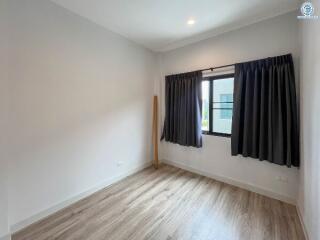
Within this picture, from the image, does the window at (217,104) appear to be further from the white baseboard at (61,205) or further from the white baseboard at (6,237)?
the white baseboard at (6,237)

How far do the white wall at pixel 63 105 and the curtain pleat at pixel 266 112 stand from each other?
1960 mm

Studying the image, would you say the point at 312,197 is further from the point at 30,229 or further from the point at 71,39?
the point at 71,39

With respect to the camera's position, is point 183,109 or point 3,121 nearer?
point 3,121

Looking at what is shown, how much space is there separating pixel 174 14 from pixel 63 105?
2.02 meters

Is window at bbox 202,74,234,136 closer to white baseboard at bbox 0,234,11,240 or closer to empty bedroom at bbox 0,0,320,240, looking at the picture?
empty bedroom at bbox 0,0,320,240

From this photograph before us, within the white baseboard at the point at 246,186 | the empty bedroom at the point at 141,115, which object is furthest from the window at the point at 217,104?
the white baseboard at the point at 246,186

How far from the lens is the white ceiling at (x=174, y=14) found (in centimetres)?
204

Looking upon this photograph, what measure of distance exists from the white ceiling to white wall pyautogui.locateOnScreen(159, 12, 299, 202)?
186 mm

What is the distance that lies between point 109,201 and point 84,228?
527 mm

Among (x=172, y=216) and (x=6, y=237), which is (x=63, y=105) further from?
(x=172, y=216)

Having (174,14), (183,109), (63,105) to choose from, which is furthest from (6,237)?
(174,14)

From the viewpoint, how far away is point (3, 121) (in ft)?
5.18

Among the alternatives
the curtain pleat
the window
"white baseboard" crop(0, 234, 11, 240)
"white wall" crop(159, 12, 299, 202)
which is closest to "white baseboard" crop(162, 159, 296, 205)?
"white wall" crop(159, 12, 299, 202)

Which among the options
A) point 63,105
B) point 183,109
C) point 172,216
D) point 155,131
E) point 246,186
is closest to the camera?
point 172,216
